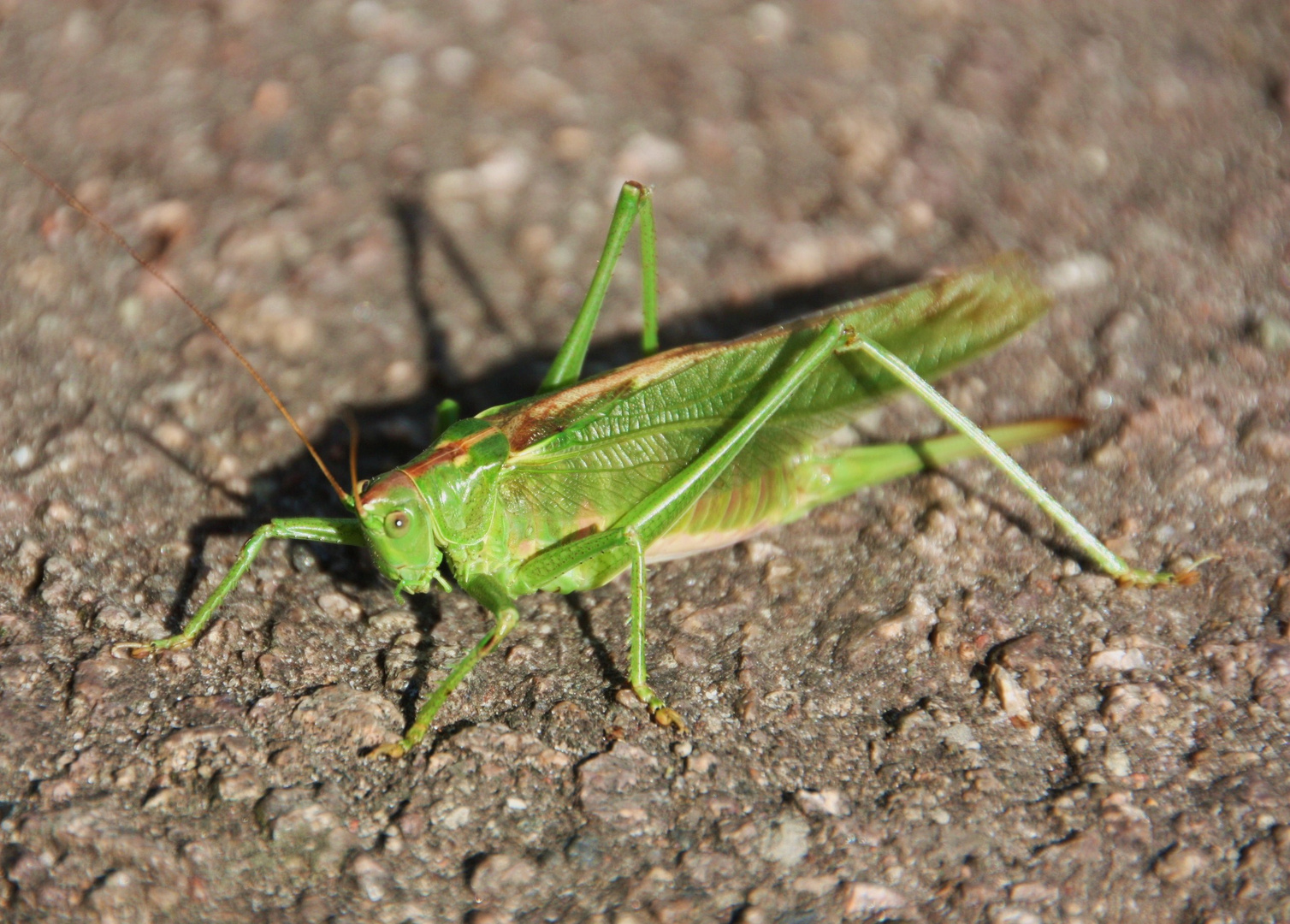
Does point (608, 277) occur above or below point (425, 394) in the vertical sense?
above

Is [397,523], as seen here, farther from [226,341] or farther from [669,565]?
[669,565]

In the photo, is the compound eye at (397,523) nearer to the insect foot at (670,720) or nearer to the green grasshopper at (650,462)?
the green grasshopper at (650,462)

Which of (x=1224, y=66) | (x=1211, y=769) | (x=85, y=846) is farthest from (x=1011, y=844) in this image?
(x=1224, y=66)

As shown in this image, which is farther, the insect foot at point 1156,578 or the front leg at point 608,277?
the front leg at point 608,277

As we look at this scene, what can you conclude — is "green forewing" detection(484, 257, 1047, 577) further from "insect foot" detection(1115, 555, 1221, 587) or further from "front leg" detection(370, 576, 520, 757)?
"insect foot" detection(1115, 555, 1221, 587)

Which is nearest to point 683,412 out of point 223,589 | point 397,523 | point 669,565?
point 669,565

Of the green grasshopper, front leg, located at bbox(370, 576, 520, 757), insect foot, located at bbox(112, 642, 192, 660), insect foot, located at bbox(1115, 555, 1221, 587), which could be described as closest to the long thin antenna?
the green grasshopper

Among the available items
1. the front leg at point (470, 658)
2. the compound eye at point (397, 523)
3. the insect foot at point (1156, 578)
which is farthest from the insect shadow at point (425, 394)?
the insect foot at point (1156, 578)
